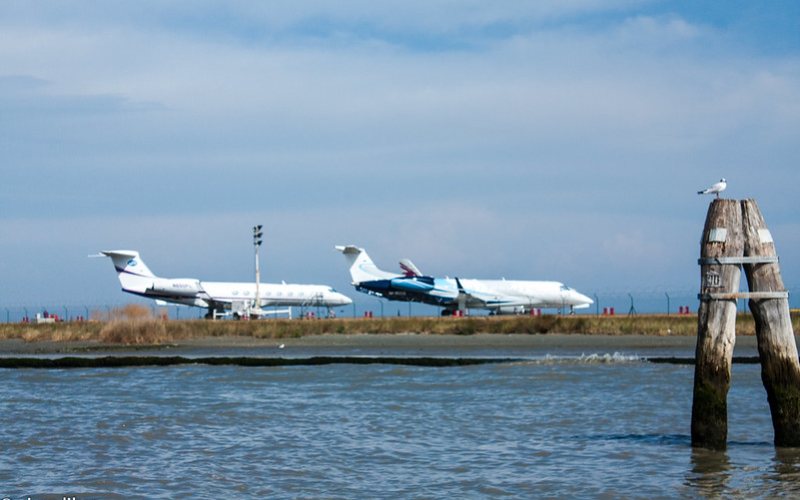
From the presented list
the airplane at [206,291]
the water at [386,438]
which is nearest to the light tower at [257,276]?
the airplane at [206,291]

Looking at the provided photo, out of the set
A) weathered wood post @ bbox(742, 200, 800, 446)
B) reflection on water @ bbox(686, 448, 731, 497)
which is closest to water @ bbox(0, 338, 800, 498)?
reflection on water @ bbox(686, 448, 731, 497)

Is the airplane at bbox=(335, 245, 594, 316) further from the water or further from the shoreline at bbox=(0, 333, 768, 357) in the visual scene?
the water

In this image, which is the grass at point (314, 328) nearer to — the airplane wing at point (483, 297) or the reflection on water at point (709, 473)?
the airplane wing at point (483, 297)

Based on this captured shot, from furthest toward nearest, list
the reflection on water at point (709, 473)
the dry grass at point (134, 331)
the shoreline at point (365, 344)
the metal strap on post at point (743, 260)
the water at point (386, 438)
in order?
the dry grass at point (134, 331)
the shoreline at point (365, 344)
the metal strap on post at point (743, 260)
the water at point (386, 438)
the reflection on water at point (709, 473)

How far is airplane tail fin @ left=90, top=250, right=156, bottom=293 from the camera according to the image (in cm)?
8319

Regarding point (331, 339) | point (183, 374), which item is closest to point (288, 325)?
point (331, 339)

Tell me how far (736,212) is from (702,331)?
1484 millimetres

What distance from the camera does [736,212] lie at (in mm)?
12914

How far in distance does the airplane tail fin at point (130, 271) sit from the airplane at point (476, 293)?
685 inches

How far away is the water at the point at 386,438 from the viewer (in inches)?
494

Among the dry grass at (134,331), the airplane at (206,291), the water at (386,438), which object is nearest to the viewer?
the water at (386,438)

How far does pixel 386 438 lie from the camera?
16.3 meters

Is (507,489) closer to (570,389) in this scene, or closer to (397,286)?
(570,389)

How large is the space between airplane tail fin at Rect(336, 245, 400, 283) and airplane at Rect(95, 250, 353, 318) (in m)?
3.76
